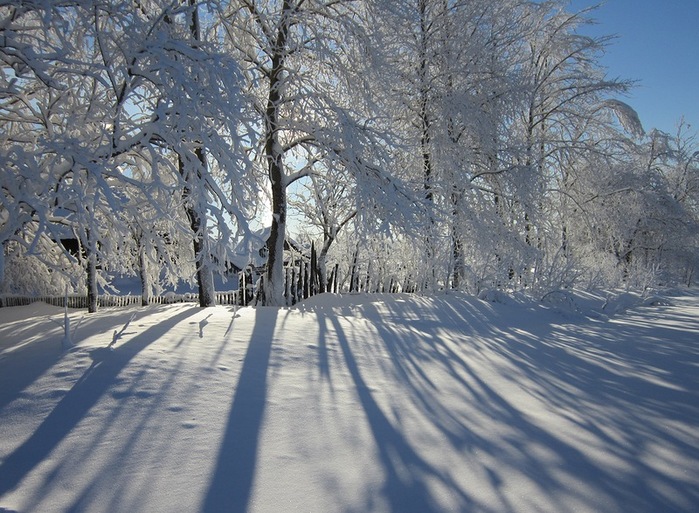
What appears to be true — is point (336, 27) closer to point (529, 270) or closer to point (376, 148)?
point (376, 148)

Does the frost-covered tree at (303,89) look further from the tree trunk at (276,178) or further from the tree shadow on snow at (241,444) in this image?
the tree shadow on snow at (241,444)

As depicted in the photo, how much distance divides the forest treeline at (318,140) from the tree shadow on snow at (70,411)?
4.19 ft

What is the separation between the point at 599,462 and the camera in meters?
2.41

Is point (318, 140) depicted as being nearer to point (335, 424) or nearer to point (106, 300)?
point (335, 424)

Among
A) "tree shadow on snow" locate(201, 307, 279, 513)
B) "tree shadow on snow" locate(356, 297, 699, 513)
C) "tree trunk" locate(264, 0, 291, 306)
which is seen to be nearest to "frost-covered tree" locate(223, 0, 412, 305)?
"tree trunk" locate(264, 0, 291, 306)

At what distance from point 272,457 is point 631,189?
18.6 m

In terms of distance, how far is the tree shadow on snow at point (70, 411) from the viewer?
7.16ft

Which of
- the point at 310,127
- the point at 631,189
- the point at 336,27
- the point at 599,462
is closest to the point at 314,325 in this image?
the point at 599,462

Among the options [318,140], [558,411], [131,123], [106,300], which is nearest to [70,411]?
[558,411]

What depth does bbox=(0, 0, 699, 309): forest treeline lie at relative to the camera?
4.95m

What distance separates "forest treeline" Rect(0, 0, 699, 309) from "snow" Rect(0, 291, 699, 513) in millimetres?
1362

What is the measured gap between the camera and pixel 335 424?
110 inches

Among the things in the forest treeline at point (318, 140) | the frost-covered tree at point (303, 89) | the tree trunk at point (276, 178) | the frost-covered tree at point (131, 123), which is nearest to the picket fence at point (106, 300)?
the forest treeline at point (318, 140)

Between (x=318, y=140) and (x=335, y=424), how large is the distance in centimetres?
676
